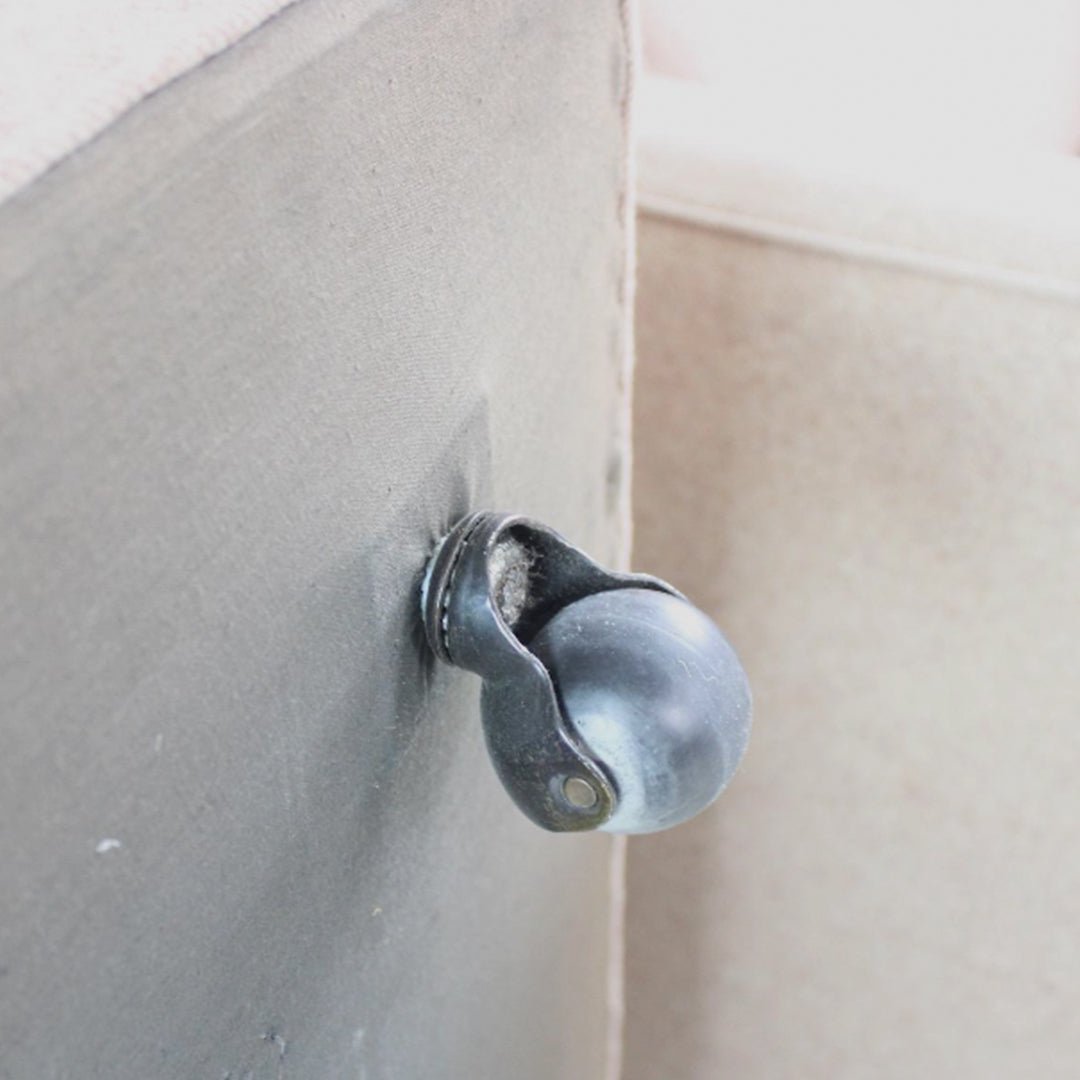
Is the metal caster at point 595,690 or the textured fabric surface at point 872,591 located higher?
the metal caster at point 595,690

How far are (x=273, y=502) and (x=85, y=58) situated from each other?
0.08 meters

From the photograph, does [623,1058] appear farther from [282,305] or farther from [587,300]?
[282,305]

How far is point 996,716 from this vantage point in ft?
2.01

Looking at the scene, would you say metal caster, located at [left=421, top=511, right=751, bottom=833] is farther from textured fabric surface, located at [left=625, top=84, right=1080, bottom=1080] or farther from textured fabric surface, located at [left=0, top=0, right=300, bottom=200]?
textured fabric surface, located at [left=625, top=84, right=1080, bottom=1080]

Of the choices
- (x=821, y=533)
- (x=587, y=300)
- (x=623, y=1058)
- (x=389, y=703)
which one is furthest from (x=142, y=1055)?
(x=623, y=1058)

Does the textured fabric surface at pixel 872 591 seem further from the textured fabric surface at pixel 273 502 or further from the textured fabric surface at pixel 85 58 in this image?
the textured fabric surface at pixel 85 58

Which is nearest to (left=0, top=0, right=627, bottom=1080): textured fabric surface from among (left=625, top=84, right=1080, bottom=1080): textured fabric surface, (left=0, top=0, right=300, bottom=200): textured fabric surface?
(left=0, top=0, right=300, bottom=200): textured fabric surface

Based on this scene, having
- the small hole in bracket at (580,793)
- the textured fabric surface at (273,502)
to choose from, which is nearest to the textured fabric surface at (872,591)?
the textured fabric surface at (273,502)

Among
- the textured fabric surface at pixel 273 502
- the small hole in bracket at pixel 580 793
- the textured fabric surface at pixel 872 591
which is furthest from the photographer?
the textured fabric surface at pixel 872 591

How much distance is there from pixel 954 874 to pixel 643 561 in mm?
213

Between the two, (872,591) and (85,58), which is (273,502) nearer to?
(85,58)

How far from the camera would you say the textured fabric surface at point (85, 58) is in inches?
8.3

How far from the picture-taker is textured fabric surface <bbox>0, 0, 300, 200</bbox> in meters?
0.21

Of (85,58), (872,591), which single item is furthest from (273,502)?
(872,591)
